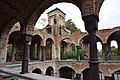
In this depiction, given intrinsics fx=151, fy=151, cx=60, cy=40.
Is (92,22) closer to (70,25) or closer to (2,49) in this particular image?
(2,49)

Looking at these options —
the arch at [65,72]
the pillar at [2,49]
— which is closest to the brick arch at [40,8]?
the pillar at [2,49]

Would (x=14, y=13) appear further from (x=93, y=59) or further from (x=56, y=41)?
(x=56, y=41)

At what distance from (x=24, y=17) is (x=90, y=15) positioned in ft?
12.6

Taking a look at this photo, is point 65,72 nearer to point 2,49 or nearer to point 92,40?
point 2,49

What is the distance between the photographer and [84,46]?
29.1m

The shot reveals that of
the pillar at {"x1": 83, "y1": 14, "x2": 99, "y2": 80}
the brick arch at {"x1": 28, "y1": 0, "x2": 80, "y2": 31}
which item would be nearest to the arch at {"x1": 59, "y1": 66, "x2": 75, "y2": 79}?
the brick arch at {"x1": 28, "y1": 0, "x2": 80, "y2": 31}

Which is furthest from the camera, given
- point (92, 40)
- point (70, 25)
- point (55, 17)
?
point (70, 25)

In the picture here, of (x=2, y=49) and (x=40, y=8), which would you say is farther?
(x=2, y=49)

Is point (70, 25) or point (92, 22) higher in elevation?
point (70, 25)

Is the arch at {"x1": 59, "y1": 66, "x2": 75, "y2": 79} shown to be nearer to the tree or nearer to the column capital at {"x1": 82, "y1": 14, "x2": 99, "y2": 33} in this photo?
the tree

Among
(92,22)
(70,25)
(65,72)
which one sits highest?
(70,25)

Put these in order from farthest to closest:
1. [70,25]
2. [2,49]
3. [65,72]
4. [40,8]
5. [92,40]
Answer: [70,25]
[65,72]
[2,49]
[40,8]
[92,40]

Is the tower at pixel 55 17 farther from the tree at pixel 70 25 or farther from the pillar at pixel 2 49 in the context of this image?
the pillar at pixel 2 49

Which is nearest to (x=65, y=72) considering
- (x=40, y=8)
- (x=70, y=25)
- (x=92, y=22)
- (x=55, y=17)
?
(x=55, y=17)
